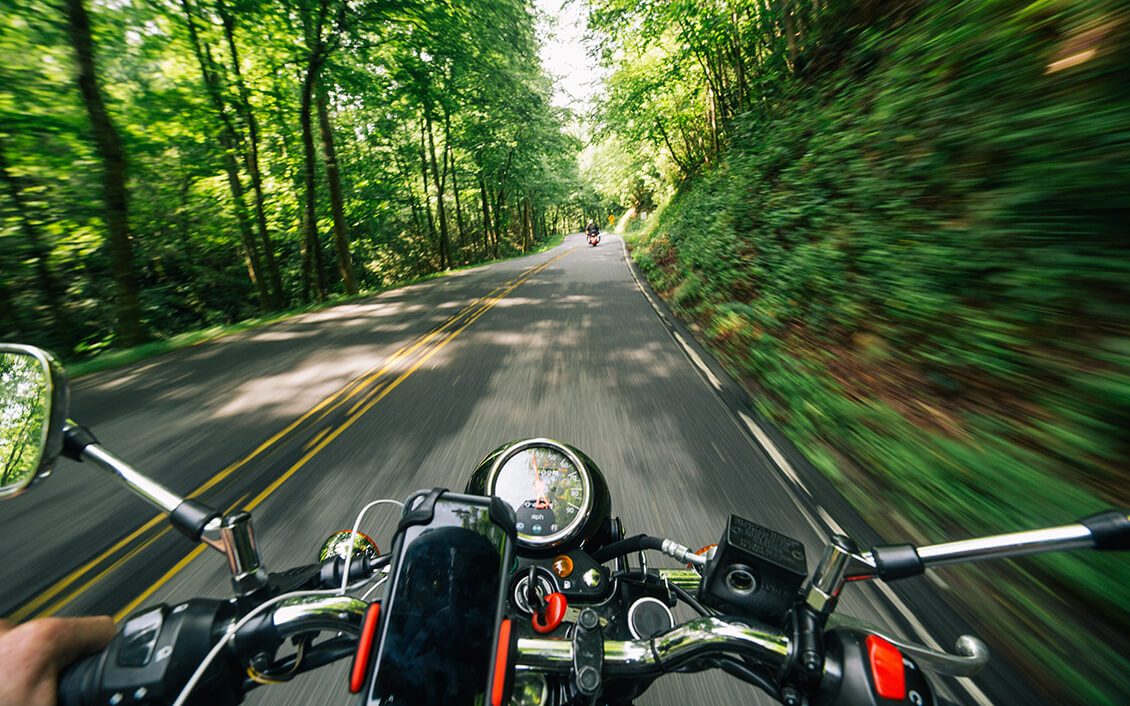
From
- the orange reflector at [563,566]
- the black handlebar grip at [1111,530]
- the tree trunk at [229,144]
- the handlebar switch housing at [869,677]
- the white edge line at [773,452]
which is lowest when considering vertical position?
the white edge line at [773,452]

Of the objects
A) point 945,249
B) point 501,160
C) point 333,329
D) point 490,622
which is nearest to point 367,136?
point 501,160

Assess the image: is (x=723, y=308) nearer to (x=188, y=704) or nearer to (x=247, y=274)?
(x=188, y=704)

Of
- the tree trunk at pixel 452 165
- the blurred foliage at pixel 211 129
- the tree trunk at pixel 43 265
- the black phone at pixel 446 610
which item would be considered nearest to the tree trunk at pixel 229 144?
the blurred foliage at pixel 211 129

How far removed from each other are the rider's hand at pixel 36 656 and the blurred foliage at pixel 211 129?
1247 centimetres

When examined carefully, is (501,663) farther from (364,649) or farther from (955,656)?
(955,656)

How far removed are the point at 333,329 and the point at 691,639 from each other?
9.43 meters

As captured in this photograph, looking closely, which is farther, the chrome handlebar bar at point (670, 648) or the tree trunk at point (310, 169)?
the tree trunk at point (310, 169)

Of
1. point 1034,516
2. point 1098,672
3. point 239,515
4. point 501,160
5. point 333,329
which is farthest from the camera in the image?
point 501,160

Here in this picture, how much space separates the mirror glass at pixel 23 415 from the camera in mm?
1124

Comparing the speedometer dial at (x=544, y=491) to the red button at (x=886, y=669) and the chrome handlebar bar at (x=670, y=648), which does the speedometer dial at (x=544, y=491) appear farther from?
the red button at (x=886, y=669)

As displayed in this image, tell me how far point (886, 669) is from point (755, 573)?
0.29 meters

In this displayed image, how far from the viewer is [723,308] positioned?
285 inches

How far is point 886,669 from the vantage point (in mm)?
760

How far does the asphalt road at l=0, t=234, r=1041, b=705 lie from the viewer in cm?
251
